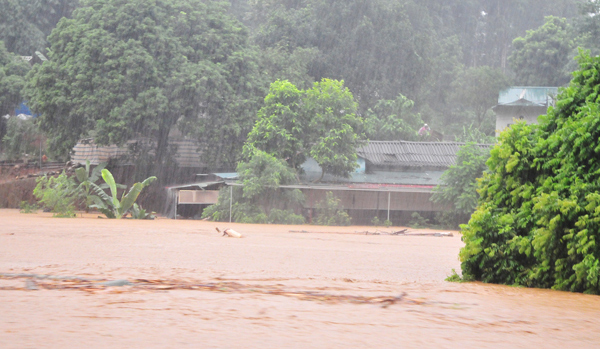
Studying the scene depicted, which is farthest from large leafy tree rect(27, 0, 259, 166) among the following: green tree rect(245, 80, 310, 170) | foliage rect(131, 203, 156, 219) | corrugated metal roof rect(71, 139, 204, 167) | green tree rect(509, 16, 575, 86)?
green tree rect(509, 16, 575, 86)

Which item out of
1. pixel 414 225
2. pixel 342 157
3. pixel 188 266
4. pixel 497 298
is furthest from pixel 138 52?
pixel 497 298

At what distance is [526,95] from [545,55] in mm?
5315

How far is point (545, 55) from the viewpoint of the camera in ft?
118

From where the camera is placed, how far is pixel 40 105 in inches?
955

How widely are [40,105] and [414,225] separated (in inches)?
612

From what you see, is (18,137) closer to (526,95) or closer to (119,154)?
(119,154)

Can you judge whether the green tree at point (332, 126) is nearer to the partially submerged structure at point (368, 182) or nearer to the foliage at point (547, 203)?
the partially submerged structure at point (368, 182)

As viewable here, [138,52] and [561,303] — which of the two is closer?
[561,303]

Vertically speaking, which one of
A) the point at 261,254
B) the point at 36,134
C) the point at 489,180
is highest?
the point at 36,134

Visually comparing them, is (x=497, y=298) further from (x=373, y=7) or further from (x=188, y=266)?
(x=373, y=7)

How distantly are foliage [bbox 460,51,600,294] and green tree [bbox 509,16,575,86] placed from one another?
30903 mm

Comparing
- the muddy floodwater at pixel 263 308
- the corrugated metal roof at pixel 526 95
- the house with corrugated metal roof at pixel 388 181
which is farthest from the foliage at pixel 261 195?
the corrugated metal roof at pixel 526 95

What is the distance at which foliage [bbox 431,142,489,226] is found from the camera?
20.5 m

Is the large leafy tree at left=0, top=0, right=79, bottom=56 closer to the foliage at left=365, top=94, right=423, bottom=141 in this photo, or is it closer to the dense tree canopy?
the dense tree canopy
